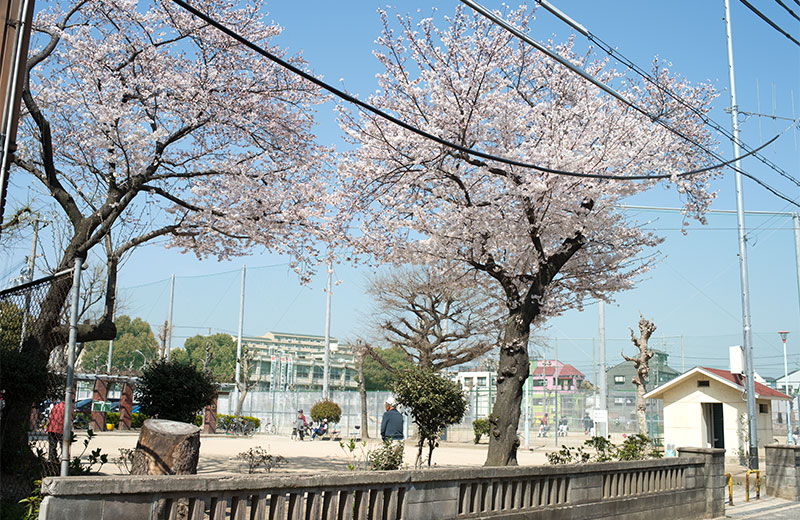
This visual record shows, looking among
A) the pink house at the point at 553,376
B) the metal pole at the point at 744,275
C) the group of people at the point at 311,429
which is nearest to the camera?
the metal pole at the point at 744,275

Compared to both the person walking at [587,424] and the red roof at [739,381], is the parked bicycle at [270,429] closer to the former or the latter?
the person walking at [587,424]

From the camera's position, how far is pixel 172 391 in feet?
43.4

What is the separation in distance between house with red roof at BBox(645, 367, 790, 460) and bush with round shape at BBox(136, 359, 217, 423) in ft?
51.1

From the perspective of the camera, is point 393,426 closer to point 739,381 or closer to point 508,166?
point 508,166

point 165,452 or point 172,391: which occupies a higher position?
point 172,391

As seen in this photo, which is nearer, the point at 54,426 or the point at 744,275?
the point at 54,426

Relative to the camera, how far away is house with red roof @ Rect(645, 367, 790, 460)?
22.5 m

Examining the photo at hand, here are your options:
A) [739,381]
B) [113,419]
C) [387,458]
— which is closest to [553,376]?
[739,381]

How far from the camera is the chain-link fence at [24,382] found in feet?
29.9

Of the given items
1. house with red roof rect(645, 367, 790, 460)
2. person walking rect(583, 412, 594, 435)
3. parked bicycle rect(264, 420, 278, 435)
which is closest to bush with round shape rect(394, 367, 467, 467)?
house with red roof rect(645, 367, 790, 460)

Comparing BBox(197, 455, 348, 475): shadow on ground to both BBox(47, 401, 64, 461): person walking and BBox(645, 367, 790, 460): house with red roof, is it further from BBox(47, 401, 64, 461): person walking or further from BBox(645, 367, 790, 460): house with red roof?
BBox(645, 367, 790, 460): house with red roof

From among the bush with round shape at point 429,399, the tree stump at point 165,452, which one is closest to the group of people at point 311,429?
the bush with round shape at point 429,399

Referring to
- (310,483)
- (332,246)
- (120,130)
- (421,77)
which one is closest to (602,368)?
(332,246)

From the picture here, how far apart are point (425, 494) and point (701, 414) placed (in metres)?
19.1
